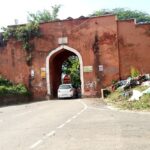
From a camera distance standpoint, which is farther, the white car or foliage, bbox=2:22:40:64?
foliage, bbox=2:22:40:64

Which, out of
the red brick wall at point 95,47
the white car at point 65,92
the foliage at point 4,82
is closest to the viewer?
the red brick wall at point 95,47

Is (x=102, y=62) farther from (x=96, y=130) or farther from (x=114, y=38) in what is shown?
(x=96, y=130)

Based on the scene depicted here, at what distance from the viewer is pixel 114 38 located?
134 ft

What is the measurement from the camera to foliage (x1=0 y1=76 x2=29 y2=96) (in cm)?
3711

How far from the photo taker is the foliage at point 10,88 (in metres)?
37.1

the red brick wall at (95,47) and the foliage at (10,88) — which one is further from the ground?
the red brick wall at (95,47)

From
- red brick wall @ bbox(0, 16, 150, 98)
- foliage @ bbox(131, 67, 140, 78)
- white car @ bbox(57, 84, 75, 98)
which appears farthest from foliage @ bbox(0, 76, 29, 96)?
foliage @ bbox(131, 67, 140, 78)

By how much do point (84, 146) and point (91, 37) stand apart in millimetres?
32057

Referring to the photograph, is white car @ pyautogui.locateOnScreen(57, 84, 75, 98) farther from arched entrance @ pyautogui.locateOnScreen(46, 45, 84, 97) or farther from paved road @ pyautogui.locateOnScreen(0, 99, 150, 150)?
paved road @ pyautogui.locateOnScreen(0, 99, 150, 150)

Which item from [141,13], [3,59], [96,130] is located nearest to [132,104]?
[96,130]

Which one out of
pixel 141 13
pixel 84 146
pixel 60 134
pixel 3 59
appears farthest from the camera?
pixel 141 13

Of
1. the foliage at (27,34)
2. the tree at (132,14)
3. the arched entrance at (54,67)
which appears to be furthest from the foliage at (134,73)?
the tree at (132,14)

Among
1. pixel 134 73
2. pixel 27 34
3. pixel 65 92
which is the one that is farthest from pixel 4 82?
pixel 134 73

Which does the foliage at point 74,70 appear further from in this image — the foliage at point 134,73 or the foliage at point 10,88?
the foliage at point 134,73
